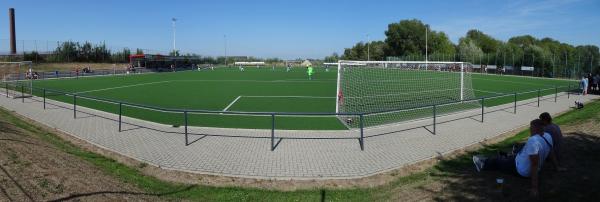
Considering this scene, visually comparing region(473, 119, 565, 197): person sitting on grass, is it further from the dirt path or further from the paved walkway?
the dirt path

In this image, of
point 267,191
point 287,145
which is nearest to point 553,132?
point 267,191

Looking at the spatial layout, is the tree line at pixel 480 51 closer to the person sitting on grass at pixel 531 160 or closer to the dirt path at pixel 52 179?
the person sitting on grass at pixel 531 160

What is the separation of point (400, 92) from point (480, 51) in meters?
61.3

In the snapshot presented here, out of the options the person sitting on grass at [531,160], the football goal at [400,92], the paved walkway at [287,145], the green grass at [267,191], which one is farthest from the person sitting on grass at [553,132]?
the football goal at [400,92]

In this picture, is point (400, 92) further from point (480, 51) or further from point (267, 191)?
point (480, 51)

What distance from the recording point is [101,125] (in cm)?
1386

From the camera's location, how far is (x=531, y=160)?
6.30 metres

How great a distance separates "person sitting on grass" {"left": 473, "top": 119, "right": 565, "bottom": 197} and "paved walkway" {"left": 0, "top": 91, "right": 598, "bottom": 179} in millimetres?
2048

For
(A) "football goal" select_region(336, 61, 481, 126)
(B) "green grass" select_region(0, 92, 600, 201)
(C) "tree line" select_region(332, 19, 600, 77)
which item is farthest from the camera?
(C) "tree line" select_region(332, 19, 600, 77)

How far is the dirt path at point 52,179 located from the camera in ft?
19.6

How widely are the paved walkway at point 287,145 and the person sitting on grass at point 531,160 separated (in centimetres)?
205

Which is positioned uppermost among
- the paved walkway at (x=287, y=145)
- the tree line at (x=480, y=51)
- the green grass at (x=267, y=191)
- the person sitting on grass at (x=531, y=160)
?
the tree line at (x=480, y=51)

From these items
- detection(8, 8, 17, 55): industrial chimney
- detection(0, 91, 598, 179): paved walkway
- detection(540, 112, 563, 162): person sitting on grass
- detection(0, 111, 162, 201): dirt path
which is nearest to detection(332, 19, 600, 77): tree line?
detection(0, 91, 598, 179): paved walkway

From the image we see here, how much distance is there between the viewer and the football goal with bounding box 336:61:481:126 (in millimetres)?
15945
